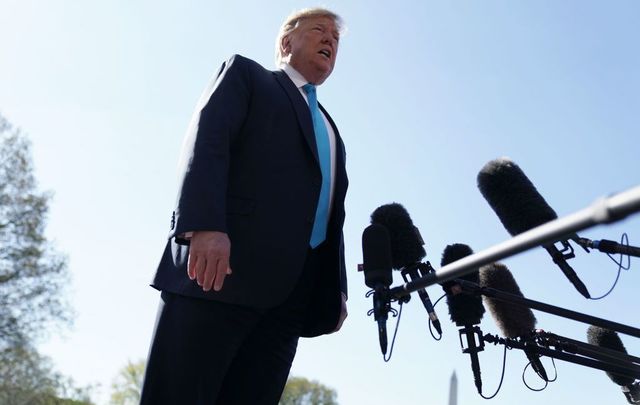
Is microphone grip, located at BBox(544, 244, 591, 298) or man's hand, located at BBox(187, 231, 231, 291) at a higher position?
microphone grip, located at BBox(544, 244, 591, 298)

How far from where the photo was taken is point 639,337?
3.48 m

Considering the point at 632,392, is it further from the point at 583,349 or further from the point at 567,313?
the point at 567,313

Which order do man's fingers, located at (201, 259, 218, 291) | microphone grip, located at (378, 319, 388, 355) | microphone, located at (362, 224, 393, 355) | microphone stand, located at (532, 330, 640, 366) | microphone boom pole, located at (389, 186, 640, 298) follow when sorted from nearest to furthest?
microphone boom pole, located at (389, 186, 640, 298) < man's fingers, located at (201, 259, 218, 291) < microphone, located at (362, 224, 393, 355) < microphone grip, located at (378, 319, 388, 355) < microphone stand, located at (532, 330, 640, 366)

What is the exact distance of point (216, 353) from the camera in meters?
2.49

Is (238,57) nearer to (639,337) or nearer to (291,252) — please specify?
(291,252)

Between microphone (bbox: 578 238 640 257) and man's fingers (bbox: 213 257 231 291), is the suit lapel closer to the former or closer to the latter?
man's fingers (bbox: 213 257 231 291)

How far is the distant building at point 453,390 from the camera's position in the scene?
→ 1956 inches

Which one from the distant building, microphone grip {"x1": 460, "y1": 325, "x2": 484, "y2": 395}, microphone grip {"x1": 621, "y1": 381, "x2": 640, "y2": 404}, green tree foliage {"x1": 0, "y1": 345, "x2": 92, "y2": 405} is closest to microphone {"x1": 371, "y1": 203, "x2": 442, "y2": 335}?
microphone grip {"x1": 460, "y1": 325, "x2": 484, "y2": 395}

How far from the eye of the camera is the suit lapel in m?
2.88

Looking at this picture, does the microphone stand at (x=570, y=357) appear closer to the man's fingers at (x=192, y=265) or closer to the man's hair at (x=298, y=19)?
the man's hair at (x=298, y=19)

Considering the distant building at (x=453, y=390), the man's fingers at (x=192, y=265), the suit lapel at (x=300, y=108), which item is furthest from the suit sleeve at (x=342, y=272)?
the distant building at (x=453, y=390)

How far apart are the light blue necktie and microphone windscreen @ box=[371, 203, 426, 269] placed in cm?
86

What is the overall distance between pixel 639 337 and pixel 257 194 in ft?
6.87

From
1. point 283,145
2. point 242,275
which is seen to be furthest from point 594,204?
point 283,145
